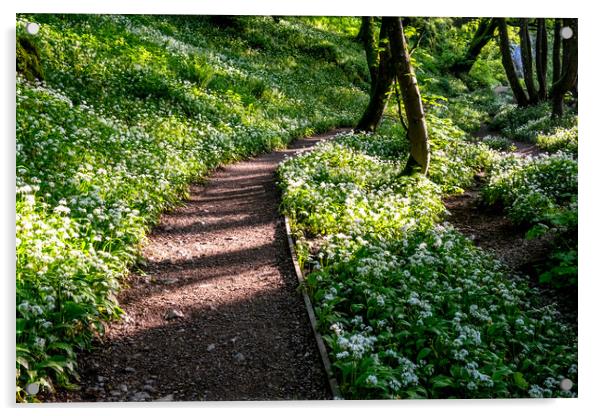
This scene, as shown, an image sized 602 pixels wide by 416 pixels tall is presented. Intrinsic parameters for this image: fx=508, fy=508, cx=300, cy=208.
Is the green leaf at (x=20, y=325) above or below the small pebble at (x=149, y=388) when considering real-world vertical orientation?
above

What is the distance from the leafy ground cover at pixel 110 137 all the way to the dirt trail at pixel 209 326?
11.1 inches

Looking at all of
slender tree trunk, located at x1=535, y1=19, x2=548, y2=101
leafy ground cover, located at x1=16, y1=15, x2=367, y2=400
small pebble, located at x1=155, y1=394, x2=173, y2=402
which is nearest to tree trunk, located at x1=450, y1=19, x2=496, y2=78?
slender tree trunk, located at x1=535, y1=19, x2=548, y2=101

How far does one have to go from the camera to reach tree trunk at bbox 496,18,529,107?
59.2 ft

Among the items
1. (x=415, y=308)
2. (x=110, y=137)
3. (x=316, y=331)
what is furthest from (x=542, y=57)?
(x=316, y=331)

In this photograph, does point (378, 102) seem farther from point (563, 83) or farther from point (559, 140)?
point (563, 83)

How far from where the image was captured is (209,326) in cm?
522

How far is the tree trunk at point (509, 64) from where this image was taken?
59.2ft

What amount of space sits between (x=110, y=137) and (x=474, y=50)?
20516 millimetres

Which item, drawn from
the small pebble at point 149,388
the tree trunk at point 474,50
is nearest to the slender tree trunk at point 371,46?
the tree trunk at point 474,50

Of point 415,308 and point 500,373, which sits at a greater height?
point 415,308

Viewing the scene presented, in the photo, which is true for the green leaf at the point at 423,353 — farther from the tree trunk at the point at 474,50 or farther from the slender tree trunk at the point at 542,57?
the tree trunk at the point at 474,50

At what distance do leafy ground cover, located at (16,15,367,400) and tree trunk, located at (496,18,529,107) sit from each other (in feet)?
18.5

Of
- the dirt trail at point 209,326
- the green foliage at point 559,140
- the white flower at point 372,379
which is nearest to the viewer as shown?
the white flower at point 372,379
